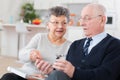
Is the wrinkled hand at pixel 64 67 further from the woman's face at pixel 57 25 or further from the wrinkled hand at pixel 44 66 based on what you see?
the woman's face at pixel 57 25

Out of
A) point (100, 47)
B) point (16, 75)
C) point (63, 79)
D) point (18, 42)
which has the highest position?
point (100, 47)

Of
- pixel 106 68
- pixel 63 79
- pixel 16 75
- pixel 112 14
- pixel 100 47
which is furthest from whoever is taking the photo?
pixel 112 14

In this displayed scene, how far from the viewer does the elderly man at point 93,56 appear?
4.94 ft

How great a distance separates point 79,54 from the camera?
5.97ft

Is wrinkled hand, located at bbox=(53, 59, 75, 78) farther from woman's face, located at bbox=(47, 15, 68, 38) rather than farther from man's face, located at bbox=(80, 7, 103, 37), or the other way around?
woman's face, located at bbox=(47, 15, 68, 38)

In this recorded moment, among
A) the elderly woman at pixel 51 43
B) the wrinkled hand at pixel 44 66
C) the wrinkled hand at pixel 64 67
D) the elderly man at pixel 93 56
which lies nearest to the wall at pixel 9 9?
the elderly woman at pixel 51 43

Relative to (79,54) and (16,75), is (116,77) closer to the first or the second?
(79,54)

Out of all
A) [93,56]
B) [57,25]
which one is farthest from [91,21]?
[57,25]

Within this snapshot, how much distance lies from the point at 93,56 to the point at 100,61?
6cm

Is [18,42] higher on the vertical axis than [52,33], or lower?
lower

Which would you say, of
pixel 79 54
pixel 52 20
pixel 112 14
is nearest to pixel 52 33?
pixel 52 20

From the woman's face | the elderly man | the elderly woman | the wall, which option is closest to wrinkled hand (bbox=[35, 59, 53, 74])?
the elderly man

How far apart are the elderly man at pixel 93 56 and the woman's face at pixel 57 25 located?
236 mm

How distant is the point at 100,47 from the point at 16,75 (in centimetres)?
66
